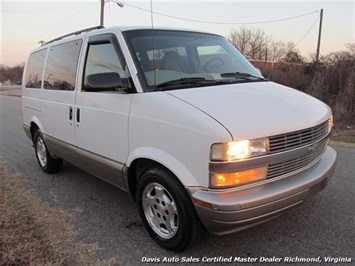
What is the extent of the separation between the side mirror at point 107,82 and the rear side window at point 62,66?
26.6 inches

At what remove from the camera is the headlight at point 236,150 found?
2.43 m

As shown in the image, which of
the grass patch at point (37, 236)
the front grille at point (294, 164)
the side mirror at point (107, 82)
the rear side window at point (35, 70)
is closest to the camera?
the front grille at point (294, 164)

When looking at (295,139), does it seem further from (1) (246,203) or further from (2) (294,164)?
(1) (246,203)

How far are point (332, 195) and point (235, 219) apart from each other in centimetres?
223

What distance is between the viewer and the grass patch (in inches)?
115

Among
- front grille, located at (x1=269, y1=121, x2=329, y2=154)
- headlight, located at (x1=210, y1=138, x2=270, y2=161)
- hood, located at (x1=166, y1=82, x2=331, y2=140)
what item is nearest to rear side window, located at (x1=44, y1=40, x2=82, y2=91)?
hood, located at (x1=166, y1=82, x2=331, y2=140)

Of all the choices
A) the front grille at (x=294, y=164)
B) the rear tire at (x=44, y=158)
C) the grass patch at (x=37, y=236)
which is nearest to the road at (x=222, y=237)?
the grass patch at (x=37, y=236)

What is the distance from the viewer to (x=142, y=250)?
308cm

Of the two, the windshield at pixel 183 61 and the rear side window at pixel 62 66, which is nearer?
the windshield at pixel 183 61

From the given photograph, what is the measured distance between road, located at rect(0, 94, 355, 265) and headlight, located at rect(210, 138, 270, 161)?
1018 millimetres

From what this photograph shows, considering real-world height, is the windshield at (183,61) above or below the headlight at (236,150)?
above

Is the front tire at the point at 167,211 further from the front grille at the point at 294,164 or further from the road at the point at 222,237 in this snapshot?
the front grille at the point at 294,164

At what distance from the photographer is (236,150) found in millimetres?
2453

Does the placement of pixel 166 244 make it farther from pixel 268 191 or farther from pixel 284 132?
pixel 284 132
